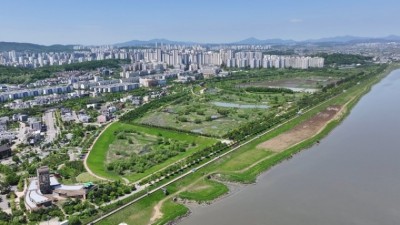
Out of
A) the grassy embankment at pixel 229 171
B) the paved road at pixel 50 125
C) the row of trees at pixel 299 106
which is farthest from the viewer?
the paved road at pixel 50 125

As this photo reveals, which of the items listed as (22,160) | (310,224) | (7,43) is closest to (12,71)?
(22,160)

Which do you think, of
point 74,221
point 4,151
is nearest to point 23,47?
point 4,151

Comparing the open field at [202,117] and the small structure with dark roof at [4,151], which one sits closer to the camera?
the small structure with dark roof at [4,151]

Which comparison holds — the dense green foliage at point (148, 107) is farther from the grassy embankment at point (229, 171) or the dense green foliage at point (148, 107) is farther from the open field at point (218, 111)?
the grassy embankment at point (229, 171)

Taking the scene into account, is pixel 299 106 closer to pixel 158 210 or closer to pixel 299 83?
pixel 299 83

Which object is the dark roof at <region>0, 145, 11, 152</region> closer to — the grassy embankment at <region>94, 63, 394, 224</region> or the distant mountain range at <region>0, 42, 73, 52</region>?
the grassy embankment at <region>94, 63, 394, 224</region>

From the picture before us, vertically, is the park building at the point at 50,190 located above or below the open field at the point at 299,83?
below

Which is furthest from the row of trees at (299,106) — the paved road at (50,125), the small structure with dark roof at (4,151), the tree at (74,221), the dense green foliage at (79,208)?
the small structure with dark roof at (4,151)

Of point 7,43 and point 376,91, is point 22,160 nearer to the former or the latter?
point 376,91
